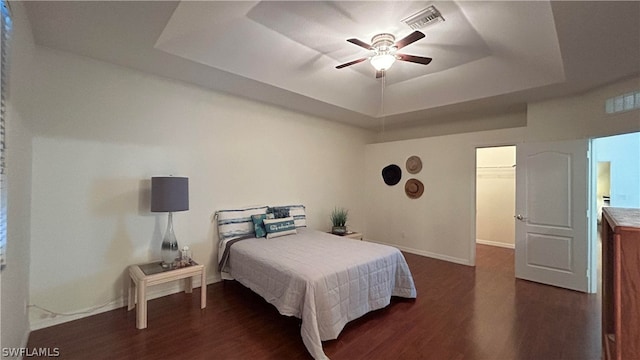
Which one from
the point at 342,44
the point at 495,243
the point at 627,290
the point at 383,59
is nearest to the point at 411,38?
the point at 383,59

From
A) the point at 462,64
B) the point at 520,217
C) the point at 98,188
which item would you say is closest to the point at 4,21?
the point at 98,188

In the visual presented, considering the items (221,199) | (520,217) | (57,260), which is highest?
(221,199)

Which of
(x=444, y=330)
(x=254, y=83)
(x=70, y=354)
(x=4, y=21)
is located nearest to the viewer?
(x=4, y=21)

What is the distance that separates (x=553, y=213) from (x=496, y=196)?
2.45m

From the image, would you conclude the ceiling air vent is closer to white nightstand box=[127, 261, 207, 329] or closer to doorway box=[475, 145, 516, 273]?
white nightstand box=[127, 261, 207, 329]

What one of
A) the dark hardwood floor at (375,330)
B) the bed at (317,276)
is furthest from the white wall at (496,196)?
the bed at (317,276)

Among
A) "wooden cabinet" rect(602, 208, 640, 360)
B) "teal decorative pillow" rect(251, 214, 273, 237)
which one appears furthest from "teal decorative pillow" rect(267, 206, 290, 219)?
"wooden cabinet" rect(602, 208, 640, 360)

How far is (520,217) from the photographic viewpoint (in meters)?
4.03

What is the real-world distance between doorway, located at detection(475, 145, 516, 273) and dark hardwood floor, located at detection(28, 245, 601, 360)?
8.45 feet

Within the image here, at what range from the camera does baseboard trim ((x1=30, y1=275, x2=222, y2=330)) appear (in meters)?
2.53

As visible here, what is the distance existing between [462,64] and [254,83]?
288 cm

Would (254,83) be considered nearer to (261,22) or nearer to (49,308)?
Result: (261,22)

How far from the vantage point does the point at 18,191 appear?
1.98 meters

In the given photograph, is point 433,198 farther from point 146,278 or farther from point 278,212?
point 146,278
